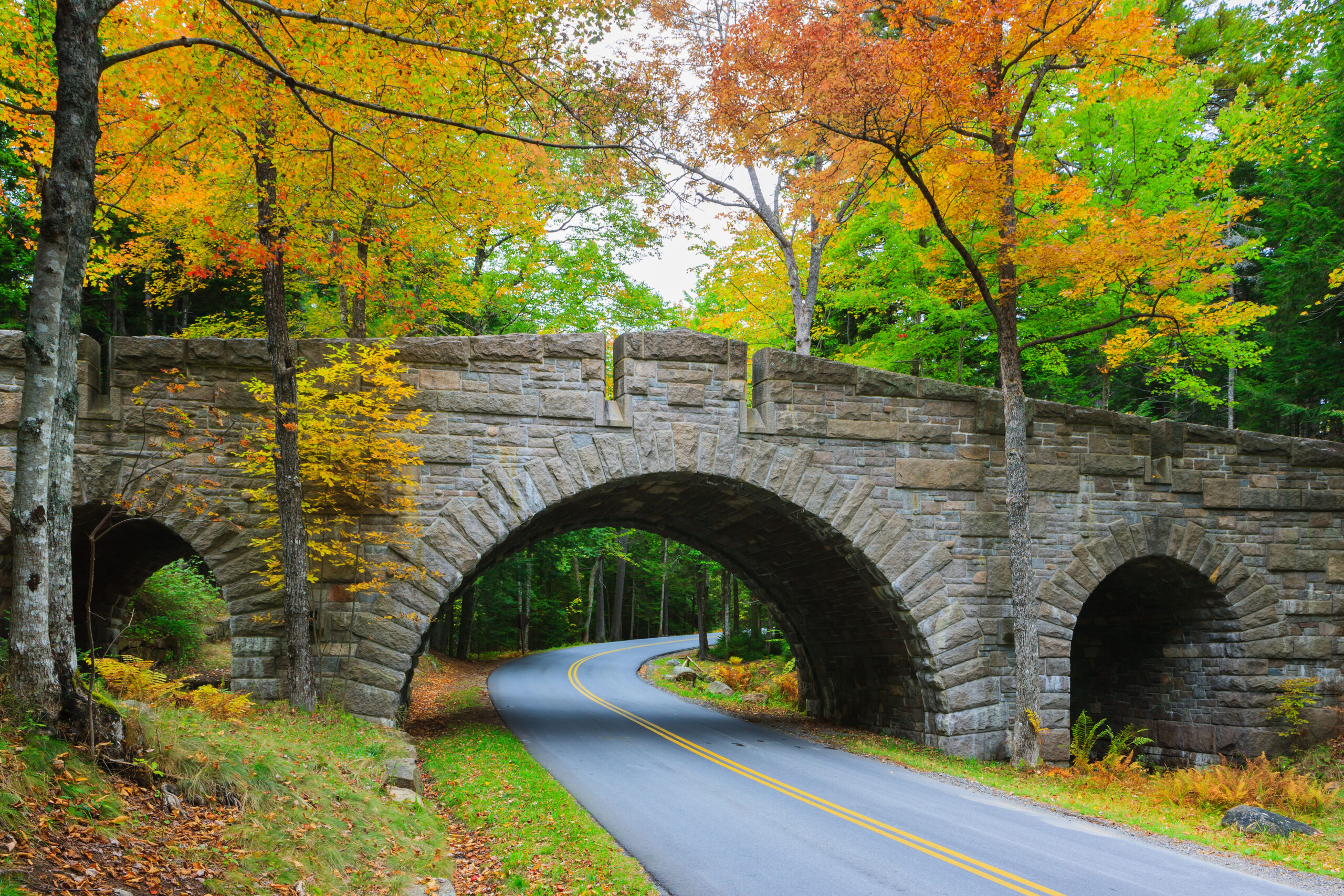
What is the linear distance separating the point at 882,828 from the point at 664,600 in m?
41.3

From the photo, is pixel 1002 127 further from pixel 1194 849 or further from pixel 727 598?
pixel 727 598

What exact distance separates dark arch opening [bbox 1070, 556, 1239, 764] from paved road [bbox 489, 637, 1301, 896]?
594cm

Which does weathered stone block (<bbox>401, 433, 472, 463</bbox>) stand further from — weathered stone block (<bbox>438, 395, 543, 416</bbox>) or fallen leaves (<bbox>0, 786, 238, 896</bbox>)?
fallen leaves (<bbox>0, 786, 238, 896</bbox>)

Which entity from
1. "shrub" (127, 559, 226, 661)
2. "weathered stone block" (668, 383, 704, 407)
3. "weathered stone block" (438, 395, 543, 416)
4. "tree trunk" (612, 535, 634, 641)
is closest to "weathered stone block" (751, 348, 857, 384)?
"weathered stone block" (668, 383, 704, 407)

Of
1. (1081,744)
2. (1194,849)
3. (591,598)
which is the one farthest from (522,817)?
(591,598)

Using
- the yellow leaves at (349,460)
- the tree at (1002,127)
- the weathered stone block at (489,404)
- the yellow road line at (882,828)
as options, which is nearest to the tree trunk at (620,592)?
the yellow road line at (882,828)

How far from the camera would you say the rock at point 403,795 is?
24.8ft

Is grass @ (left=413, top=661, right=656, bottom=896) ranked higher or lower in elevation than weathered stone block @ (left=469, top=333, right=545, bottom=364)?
lower

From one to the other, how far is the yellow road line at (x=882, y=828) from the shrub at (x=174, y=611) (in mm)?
10759

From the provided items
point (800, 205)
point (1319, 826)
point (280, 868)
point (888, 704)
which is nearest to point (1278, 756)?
point (1319, 826)

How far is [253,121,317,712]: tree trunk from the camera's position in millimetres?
9555

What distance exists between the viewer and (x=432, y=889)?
5.52m

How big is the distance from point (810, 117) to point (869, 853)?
8536 millimetres

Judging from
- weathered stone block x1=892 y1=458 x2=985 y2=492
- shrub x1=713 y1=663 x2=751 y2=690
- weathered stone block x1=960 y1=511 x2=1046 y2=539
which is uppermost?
weathered stone block x1=892 y1=458 x2=985 y2=492
